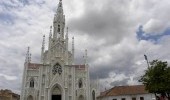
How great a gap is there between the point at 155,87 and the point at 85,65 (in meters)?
26.0

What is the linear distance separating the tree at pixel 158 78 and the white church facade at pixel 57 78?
22.5m

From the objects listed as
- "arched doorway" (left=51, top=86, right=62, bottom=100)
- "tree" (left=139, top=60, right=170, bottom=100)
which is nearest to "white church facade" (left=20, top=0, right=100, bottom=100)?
"arched doorway" (left=51, top=86, right=62, bottom=100)

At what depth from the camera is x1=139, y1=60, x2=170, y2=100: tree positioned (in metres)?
31.8

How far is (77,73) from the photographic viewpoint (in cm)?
5472

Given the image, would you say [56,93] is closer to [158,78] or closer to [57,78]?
[57,78]

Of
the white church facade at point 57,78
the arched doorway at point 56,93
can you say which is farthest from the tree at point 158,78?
the arched doorway at point 56,93

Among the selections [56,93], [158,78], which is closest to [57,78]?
[56,93]

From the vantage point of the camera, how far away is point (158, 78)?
3259 cm

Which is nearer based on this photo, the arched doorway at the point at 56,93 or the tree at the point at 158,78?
the tree at the point at 158,78

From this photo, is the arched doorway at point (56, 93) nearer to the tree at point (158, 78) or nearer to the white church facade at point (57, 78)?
the white church facade at point (57, 78)

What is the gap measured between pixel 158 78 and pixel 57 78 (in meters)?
27.4

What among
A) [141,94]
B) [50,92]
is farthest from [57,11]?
[141,94]

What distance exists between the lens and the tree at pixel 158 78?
31.8 m

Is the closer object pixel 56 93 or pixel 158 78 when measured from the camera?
pixel 158 78
